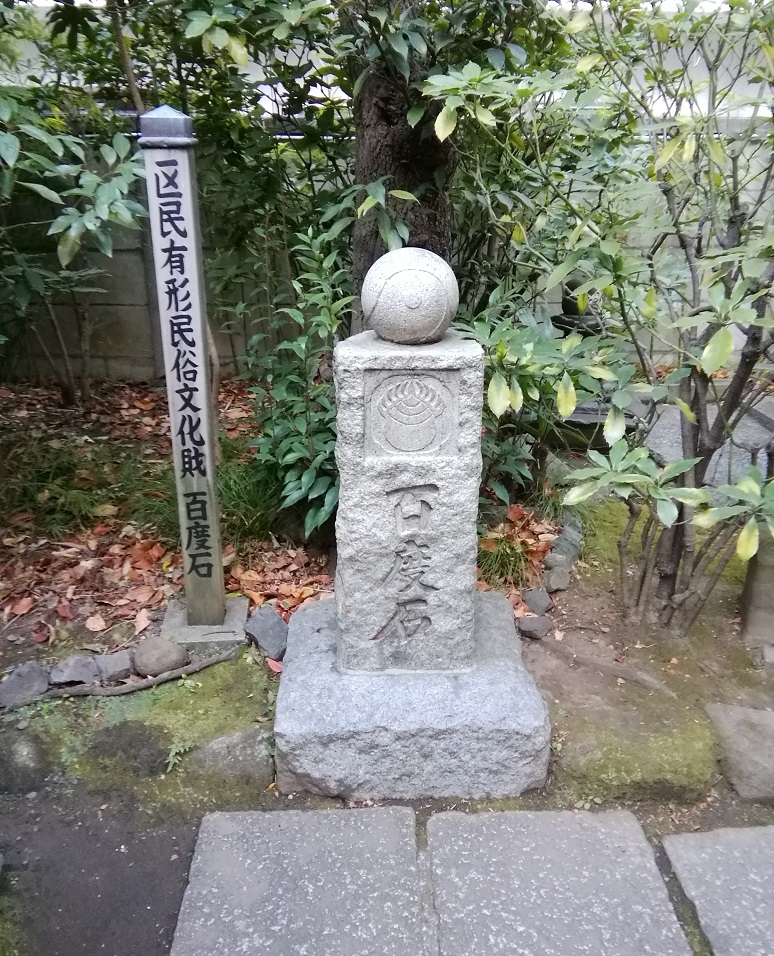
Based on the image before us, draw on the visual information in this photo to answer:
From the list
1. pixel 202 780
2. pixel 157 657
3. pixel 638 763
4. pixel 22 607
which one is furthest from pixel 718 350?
pixel 22 607

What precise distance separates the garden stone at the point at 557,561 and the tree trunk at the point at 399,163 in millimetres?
1555

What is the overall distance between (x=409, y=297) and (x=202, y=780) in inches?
69.9

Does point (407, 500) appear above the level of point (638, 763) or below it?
above

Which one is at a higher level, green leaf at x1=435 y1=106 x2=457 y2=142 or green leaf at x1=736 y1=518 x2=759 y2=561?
green leaf at x1=435 y1=106 x2=457 y2=142

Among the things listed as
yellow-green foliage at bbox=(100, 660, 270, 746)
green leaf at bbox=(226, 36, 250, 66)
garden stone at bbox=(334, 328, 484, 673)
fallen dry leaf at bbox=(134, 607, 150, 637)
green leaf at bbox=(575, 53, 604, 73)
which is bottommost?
yellow-green foliage at bbox=(100, 660, 270, 746)

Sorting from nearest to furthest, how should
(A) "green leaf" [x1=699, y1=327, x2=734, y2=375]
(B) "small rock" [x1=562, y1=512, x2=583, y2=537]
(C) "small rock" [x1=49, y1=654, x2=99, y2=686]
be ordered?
(A) "green leaf" [x1=699, y1=327, x2=734, y2=375] < (C) "small rock" [x1=49, y1=654, x2=99, y2=686] < (B) "small rock" [x1=562, y1=512, x2=583, y2=537]

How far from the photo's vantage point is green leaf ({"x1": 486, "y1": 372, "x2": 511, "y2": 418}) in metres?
2.20

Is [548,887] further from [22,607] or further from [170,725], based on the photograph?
[22,607]

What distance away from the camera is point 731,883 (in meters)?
2.06

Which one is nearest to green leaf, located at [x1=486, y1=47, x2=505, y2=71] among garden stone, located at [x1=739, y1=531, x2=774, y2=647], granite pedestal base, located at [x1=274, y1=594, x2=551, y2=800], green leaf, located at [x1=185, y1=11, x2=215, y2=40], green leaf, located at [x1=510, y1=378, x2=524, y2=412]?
green leaf, located at [x1=185, y1=11, x2=215, y2=40]

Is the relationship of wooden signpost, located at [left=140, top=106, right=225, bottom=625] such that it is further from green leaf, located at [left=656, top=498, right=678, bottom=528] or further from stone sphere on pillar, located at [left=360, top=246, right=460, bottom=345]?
green leaf, located at [left=656, top=498, right=678, bottom=528]

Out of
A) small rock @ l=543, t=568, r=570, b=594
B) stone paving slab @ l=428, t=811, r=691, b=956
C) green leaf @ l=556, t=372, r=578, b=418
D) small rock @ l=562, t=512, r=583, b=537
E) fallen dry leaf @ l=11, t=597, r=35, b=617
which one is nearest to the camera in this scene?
stone paving slab @ l=428, t=811, r=691, b=956

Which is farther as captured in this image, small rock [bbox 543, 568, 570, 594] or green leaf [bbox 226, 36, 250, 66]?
small rock [bbox 543, 568, 570, 594]

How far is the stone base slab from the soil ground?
4.5 inches
